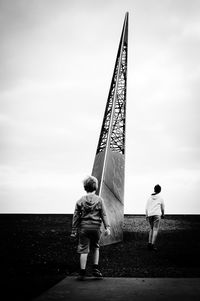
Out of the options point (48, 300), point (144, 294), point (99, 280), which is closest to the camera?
point (48, 300)

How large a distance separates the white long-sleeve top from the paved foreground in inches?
134

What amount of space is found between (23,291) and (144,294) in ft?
5.06

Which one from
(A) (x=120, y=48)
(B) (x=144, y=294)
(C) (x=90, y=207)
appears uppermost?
(A) (x=120, y=48)

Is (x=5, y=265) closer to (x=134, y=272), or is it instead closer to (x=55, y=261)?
(x=55, y=261)

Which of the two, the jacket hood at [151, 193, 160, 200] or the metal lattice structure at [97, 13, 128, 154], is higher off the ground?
the metal lattice structure at [97, 13, 128, 154]

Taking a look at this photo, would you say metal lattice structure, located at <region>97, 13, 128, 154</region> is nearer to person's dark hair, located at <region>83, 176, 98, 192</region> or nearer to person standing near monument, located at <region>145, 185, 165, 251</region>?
person standing near monument, located at <region>145, 185, 165, 251</region>

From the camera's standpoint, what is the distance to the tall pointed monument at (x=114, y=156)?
9.16 meters

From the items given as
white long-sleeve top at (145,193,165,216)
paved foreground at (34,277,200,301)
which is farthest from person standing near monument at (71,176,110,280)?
white long-sleeve top at (145,193,165,216)

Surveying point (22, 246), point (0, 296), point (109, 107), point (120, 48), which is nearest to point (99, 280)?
point (0, 296)

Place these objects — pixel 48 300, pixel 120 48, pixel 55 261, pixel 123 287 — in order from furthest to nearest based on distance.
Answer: pixel 120 48
pixel 55 261
pixel 123 287
pixel 48 300

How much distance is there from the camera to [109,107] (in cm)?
1114

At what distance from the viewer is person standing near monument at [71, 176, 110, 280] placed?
4375 millimetres

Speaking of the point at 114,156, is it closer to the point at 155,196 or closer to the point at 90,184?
the point at 155,196

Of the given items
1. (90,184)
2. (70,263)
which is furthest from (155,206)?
(90,184)
